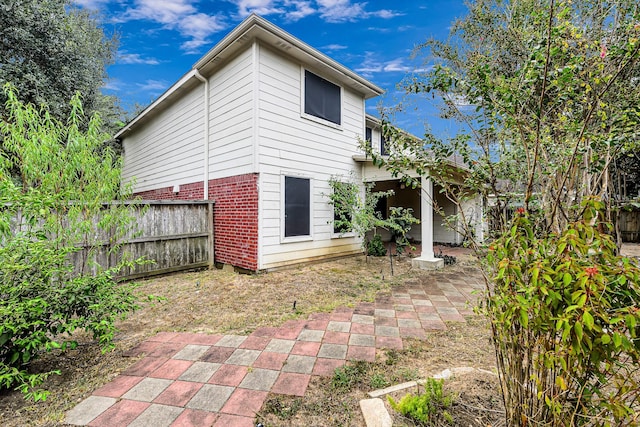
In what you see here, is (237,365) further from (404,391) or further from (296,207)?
(296,207)

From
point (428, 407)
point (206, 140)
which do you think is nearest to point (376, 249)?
point (206, 140)

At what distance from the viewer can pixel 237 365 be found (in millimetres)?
2420

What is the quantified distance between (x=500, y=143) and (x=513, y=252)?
1413 mm

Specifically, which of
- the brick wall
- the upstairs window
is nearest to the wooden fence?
the brick wall

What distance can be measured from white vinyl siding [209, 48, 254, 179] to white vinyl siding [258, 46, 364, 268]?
0.31 metres

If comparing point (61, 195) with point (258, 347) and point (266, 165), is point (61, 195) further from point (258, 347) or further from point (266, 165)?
point (266, 165)

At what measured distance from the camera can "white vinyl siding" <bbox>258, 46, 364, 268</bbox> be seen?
227 inches

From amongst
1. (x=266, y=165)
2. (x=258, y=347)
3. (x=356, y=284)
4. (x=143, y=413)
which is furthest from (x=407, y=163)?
(x=266, y=165)

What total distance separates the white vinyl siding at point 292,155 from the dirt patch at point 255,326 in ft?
2.11

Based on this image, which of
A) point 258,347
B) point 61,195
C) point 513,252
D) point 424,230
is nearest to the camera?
point 513,252

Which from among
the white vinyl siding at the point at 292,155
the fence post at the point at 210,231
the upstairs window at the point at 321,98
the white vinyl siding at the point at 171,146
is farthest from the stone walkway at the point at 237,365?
the white vinyl siding at the point at 171,146

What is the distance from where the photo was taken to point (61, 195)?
97.1 inches

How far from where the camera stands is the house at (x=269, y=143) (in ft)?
18.7

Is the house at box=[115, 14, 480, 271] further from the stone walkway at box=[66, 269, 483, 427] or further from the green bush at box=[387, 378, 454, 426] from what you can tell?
the green bush at box=[387, 378, 454, 426]
